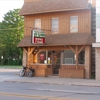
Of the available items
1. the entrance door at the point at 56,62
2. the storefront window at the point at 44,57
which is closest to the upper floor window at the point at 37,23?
the storefront window at the point at 44,57

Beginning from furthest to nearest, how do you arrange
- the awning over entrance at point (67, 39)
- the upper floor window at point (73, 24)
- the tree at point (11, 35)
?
the tree at point (11, 35) → the upper floor window at point (73, 24) → the awning over entrance at point (67, 39)

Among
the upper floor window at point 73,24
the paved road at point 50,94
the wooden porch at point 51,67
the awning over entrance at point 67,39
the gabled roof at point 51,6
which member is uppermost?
the gabled roof at point 51,6

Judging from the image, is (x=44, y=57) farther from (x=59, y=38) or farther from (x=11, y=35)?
(x=11, y=35)

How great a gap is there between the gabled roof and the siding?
0.66m

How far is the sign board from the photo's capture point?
90.0 feet

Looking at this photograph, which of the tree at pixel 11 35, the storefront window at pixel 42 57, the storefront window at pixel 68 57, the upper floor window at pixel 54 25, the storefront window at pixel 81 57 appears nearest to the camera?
the storefront window at pixel 81 57

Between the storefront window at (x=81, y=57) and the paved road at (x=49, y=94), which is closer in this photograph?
the paved road at (x=49, y=94)

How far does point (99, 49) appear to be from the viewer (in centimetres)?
2458

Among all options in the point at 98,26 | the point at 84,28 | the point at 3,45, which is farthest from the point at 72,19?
the point at 3,45

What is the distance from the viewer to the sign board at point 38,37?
27422mm

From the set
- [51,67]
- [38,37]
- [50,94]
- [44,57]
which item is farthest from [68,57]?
[50,94]

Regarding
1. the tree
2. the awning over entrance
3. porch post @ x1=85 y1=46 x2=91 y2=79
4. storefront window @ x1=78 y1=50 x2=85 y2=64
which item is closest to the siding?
the awning over entrance

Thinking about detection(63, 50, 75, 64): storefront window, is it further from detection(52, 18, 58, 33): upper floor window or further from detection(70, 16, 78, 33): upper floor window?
detection(52, 18, 58, 33): upper floor window

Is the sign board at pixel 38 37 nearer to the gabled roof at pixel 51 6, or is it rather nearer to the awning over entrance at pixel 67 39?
the awning over entrance at pixel 67 39
